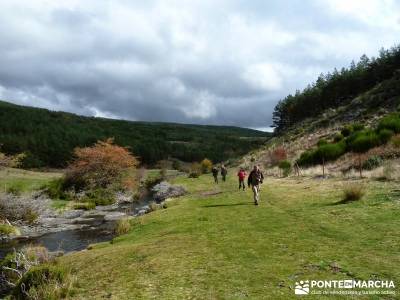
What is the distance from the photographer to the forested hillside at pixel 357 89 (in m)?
82.3

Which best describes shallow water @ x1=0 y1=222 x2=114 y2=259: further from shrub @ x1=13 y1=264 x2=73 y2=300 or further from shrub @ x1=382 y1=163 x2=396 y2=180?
shrub @ x1=382 y1=163 x2=396 y2=180

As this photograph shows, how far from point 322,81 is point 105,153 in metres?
84.7

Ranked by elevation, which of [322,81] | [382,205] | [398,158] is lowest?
[382,205]

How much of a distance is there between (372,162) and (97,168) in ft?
152

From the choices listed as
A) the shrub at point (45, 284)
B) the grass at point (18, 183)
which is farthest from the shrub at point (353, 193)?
the grass at point (18, 183)

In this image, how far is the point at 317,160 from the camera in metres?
51.3

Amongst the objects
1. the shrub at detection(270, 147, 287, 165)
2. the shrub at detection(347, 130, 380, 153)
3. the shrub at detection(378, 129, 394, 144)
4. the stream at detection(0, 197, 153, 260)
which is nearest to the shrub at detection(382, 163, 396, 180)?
the shrub at detection(378, 129, 394, 144)

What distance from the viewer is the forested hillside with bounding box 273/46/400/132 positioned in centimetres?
8231

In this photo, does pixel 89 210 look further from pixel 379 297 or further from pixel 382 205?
pixel 379 297

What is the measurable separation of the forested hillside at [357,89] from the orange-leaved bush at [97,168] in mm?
46263

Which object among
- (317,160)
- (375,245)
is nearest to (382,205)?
(375,245)

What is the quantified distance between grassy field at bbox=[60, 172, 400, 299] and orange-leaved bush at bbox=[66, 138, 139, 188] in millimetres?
48426

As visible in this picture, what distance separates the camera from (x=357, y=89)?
11038 cm

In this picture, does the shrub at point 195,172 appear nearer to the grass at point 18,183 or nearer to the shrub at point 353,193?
the grass at point 18,183
